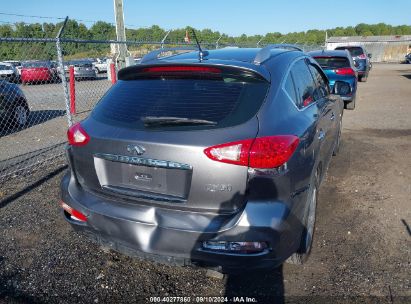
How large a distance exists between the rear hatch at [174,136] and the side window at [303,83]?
67 centimetres

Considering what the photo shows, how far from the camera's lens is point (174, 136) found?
229 cm

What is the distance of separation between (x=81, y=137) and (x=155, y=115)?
1.99 ft

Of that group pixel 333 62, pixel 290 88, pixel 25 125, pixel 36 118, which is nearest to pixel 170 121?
pixel 290 88

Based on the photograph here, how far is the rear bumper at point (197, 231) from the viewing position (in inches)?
87.3

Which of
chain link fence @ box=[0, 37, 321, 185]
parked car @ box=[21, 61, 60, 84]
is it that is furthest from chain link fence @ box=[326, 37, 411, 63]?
chain link fence @ box=[0, 37, 321, 185]

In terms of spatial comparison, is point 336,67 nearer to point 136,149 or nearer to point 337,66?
point 337,66

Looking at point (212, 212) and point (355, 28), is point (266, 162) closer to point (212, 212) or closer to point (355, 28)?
point (212, 212)

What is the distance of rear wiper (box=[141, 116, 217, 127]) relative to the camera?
234 cm

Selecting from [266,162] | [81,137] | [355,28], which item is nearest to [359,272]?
[266,162]

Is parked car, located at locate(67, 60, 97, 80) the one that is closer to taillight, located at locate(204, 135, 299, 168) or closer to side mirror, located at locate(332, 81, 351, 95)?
side mirror, located at locate(332, 81, 351, 95)

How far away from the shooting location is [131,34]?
17734mm

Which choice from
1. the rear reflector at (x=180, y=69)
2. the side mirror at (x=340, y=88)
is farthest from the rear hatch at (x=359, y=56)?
the rear reflector at (x=180, y=69)

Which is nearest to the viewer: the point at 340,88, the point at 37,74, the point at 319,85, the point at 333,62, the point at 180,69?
the point at 180,69

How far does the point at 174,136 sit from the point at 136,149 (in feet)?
0.89
